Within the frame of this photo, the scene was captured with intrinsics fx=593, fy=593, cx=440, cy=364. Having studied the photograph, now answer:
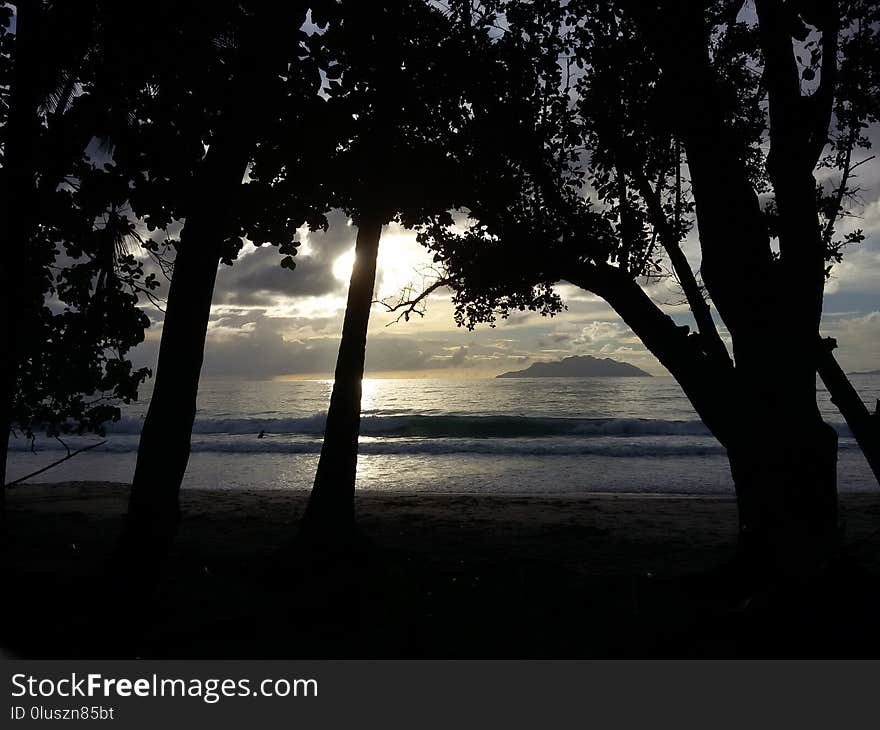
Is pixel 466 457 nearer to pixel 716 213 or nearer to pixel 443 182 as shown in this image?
pixel 443 182

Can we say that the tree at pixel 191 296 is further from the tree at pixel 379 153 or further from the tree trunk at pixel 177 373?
the tree at pixel 379 153

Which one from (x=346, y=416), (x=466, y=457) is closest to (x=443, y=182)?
(x=346, y=416)

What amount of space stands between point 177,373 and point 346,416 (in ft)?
14.1

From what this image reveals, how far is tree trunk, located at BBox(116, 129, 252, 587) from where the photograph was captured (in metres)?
5.05

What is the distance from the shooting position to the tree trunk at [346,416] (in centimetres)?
902

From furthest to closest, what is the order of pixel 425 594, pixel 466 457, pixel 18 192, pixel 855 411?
pixel 466 457 → pixel 855 411 → pixel 18 192 → pixel 425 594

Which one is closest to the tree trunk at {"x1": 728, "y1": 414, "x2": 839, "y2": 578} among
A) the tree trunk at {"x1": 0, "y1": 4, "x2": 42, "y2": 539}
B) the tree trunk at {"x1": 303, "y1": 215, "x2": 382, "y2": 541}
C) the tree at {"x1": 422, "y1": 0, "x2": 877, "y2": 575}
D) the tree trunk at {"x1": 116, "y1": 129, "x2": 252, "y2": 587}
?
the tree at {"x1": 422, "y1": 0, "x2": 877, "y2": 575}

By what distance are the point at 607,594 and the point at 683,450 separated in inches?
1090

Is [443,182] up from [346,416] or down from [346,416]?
up

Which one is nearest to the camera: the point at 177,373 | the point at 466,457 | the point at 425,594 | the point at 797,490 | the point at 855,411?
the point at 177,373

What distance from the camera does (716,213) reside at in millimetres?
6559

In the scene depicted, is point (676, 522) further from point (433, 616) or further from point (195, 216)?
point (195, 216)
